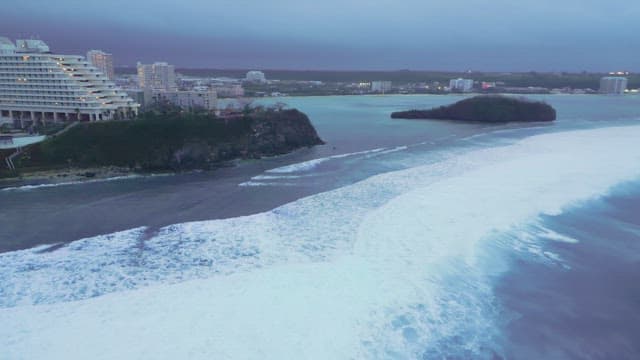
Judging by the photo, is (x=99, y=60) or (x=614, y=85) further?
(x=614, y=85)

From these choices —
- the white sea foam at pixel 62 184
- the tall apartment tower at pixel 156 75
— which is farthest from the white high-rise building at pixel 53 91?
the tall apartment tower at pixel 156 75

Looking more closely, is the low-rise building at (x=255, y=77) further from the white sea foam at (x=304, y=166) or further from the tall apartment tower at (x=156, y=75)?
the white sea foam at (x=304, y=166)

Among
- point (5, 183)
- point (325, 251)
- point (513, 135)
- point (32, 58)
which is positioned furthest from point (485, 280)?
point (32, 58)

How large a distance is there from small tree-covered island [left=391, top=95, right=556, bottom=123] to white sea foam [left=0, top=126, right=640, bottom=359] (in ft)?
77.3

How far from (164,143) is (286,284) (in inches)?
438

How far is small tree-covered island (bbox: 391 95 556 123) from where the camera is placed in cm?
3188

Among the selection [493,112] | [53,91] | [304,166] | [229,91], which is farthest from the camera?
[229,91]

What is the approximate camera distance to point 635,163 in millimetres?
14477

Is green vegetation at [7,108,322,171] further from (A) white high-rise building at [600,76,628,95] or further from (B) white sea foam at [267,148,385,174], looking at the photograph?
(A) white high-rise building at [600,76,628,95]

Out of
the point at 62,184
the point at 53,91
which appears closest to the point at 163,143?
the point at 62,184

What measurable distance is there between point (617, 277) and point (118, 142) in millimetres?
14761

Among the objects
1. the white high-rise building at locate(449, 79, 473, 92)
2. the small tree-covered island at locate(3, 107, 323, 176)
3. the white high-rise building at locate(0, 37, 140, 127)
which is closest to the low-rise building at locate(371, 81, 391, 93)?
the white high-rise building at locate(449, 79, 473, 92)

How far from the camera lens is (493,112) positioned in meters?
32.7

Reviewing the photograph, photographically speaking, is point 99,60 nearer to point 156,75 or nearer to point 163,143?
point 156,75
